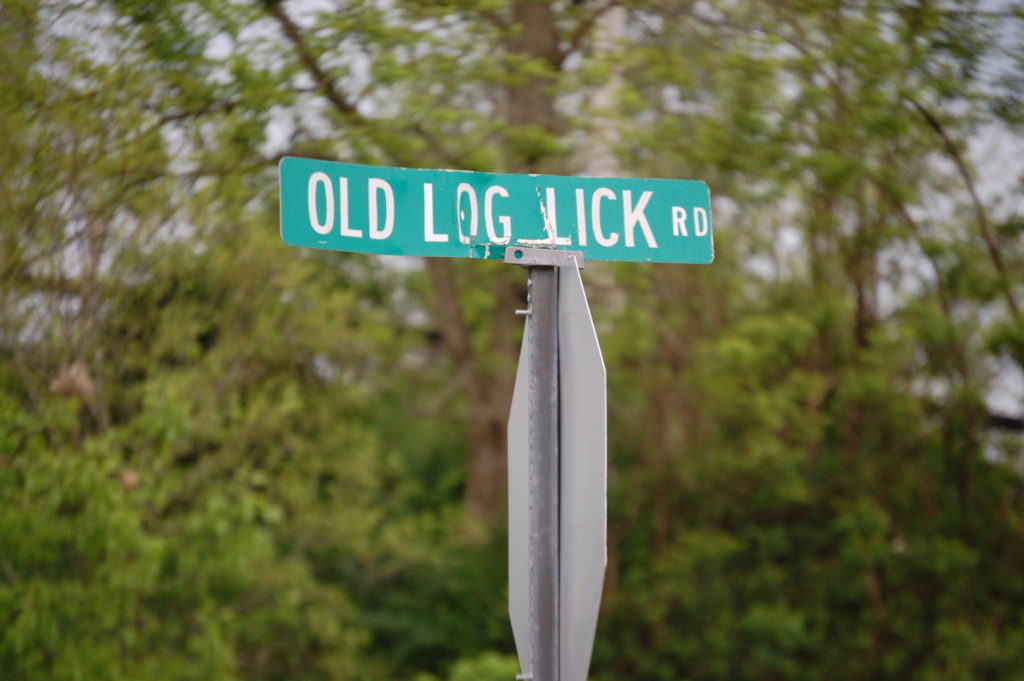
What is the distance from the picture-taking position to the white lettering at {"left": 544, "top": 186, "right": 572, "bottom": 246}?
2402mm

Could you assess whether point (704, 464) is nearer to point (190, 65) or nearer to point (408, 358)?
point (408, 358)

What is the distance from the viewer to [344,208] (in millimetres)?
2396

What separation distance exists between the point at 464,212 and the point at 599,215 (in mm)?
338

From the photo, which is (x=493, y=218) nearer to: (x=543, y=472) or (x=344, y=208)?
(x=344, y=208)

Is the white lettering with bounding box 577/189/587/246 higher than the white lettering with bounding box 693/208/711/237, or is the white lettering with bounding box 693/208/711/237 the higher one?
the white lettering with bounding box 577/189/587/246

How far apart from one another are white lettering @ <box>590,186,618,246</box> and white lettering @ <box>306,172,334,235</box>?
64cm

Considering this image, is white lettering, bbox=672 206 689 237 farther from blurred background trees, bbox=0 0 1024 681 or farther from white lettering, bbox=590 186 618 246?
blurred background trees, bbox=0 0 1024 681

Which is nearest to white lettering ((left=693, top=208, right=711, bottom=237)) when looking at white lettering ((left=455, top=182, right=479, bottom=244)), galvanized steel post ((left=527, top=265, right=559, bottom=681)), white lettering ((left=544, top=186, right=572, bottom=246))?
white lettering ((left=544, top=186, right=572, bottom=246))

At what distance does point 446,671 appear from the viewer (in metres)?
10.7

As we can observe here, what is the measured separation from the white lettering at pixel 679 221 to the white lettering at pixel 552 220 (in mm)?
314

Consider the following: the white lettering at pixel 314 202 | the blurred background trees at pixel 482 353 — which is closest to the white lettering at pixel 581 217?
the white lettering at pixel 314 202

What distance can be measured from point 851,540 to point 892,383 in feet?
5.45

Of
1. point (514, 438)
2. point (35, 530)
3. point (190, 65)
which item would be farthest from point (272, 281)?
point (514, 438)

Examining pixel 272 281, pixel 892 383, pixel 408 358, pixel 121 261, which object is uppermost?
pixel 121 261
